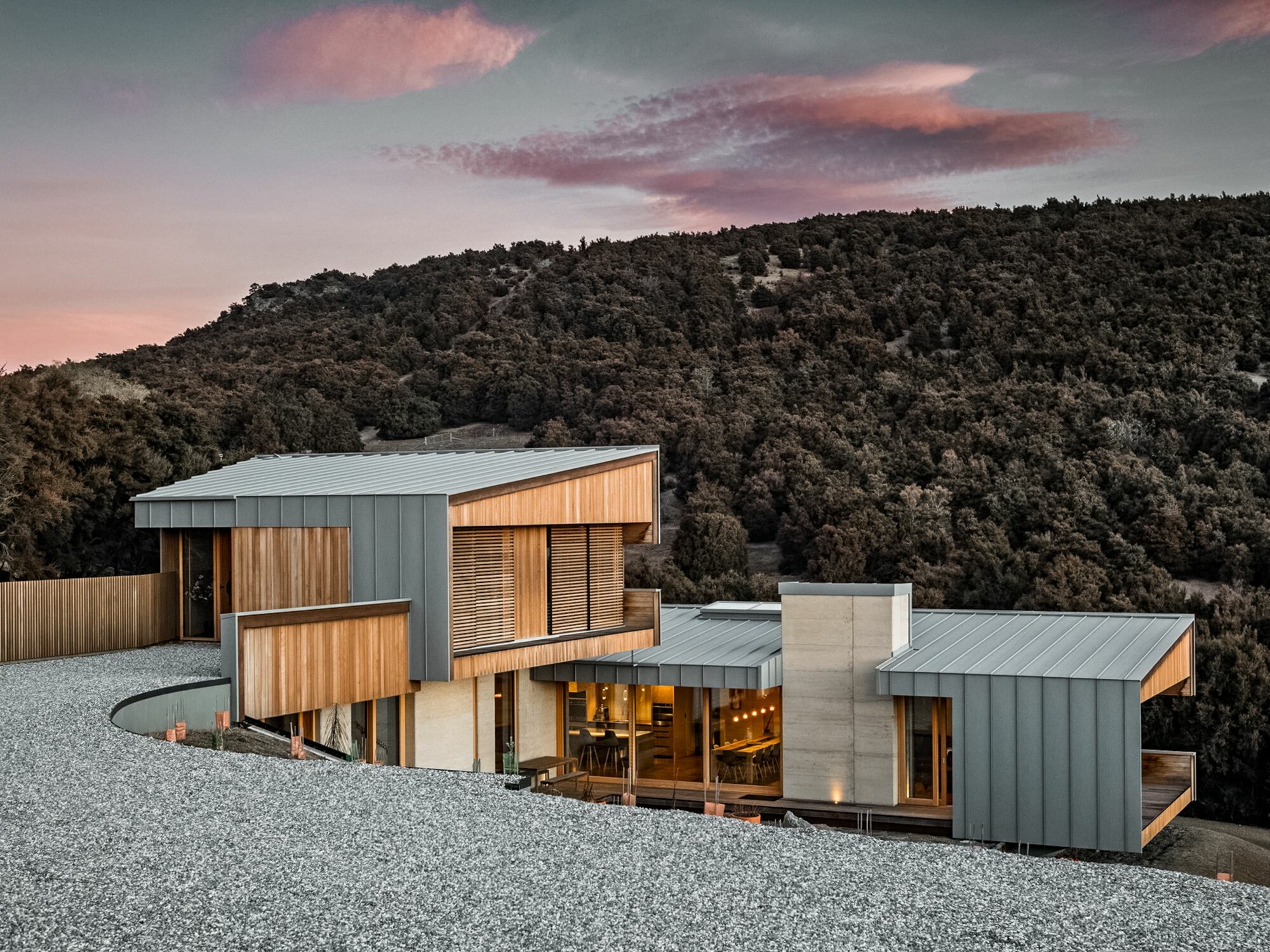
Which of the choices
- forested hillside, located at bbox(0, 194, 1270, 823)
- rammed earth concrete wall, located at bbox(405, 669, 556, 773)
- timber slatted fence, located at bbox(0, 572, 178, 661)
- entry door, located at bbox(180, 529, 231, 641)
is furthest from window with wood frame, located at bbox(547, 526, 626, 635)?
forested hillside, located at bbox(0, 194, 1270, 823)

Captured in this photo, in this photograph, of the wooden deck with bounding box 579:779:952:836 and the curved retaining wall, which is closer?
the curved retaining wall

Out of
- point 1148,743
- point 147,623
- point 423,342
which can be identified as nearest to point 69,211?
point 147,623

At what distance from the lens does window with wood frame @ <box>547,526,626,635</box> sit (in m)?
17.7

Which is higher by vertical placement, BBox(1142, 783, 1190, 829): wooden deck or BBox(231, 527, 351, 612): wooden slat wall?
BBox(231, 527, 351, 612): wooden slat wall

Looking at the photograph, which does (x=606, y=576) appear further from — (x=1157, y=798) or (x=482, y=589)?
(x=1157, y=798)

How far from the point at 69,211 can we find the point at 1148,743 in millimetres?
24623

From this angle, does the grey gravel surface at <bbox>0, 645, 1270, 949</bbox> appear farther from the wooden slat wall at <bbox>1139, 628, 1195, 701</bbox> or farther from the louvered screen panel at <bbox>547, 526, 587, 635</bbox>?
the wooden slat wall at <bbox>1139, 628, 1195, 701</bbox>

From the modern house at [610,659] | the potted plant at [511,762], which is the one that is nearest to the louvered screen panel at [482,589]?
the modern house at [610,659]

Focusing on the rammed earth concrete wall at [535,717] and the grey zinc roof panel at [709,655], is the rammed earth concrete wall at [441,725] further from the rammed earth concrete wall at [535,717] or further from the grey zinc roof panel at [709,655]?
the grey zinc roof panel at [709,655]

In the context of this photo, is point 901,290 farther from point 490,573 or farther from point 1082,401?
point 490,573

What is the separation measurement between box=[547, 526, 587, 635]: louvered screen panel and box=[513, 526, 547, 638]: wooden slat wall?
0.66ft

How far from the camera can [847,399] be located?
47.7 metres

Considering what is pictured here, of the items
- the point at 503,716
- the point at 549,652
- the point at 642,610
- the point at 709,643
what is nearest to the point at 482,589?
the point at 549,652

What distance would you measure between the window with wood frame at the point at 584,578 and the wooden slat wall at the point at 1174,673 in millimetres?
7478
